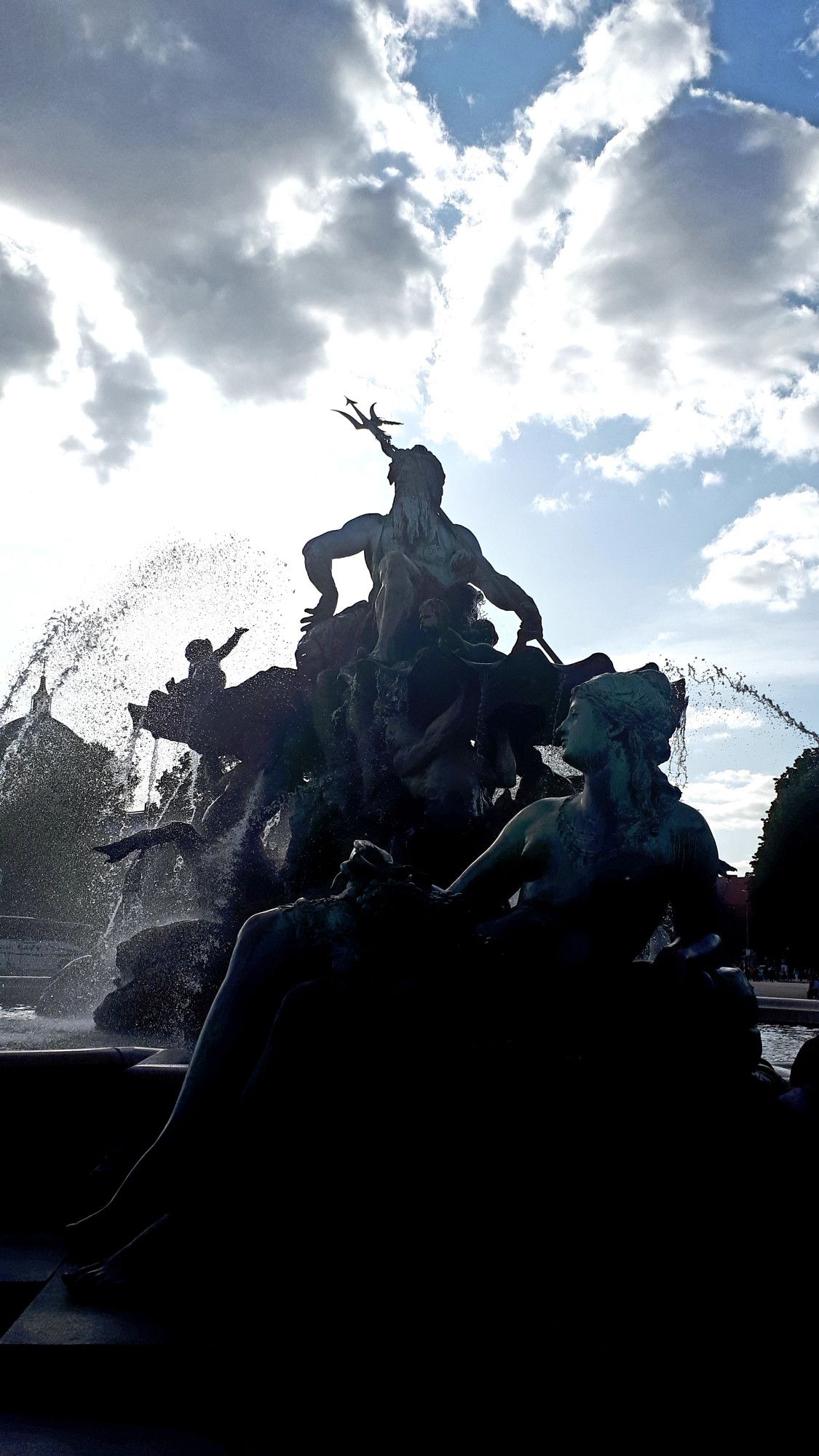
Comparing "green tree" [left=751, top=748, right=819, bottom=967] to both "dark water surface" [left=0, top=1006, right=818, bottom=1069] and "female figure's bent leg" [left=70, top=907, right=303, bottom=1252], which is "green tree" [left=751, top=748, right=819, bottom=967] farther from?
"female figure's bent leg" [left=70, top=907, right=303, bottom=1252]

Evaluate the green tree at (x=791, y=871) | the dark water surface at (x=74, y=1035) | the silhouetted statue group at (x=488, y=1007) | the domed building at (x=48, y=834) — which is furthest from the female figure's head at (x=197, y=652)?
the domed building at (x=48, y=834)

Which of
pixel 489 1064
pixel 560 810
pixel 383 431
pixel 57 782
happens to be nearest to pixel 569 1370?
pixel 489 1064

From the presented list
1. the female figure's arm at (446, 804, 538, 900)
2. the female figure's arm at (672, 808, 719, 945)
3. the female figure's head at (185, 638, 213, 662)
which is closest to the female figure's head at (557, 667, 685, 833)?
the female figure's arm at (672, 808, 719, 945)

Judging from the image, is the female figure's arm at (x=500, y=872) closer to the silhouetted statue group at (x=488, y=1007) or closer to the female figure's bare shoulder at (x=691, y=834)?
the silhouetted statue group at (x=488, y=1007)

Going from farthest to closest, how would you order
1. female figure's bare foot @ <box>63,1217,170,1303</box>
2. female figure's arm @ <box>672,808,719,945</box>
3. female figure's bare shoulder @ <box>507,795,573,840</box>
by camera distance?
female figure's bare shoulder @ <box>507,795,573,840</box> → female figure's arm @ <box>672,808,719,945</box> → female figure's bare foot @ <box>63,1217,170,1303</box>

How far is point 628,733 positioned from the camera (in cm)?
285

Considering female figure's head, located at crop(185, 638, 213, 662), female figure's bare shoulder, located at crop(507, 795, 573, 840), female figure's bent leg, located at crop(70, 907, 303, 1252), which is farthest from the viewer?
female figure's head, located at crop(185, 638, 213, 662)

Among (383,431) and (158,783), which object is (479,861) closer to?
(383,431)

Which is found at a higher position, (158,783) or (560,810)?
(158,783)

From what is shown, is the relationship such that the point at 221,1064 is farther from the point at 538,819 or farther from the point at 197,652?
the point at 197,652

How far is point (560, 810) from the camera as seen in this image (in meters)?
2.86

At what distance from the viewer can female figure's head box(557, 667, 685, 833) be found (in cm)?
281

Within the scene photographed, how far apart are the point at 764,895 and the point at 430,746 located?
1571 cm

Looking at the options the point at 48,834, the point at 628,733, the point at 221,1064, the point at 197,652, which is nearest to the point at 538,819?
the point at 628,733
